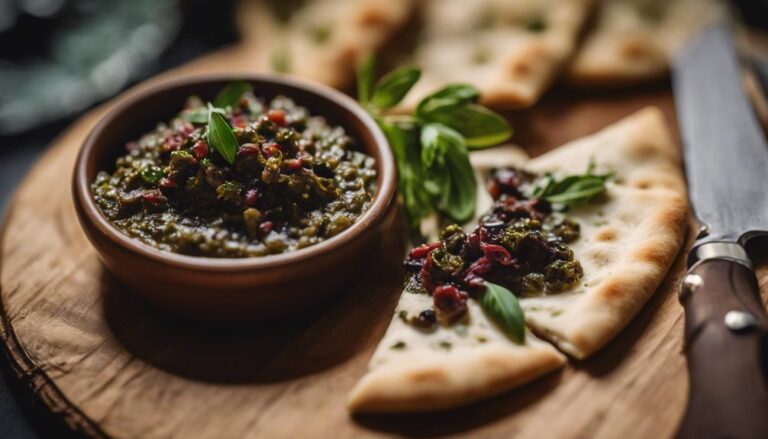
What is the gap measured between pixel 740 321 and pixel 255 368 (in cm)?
204

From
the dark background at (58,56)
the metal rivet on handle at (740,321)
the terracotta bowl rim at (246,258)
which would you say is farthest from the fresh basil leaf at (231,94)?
the metal rivet on handle at (740,321)

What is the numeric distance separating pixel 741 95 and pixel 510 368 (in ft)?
8.48

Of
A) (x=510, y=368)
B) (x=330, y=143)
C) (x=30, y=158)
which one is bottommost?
(x=30, y=158)

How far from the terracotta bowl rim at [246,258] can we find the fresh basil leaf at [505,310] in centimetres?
63

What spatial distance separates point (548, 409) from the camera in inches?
124

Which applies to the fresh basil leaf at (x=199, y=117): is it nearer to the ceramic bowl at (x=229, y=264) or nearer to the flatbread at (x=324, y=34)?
the ceramic bowl at (x=229, y=264)

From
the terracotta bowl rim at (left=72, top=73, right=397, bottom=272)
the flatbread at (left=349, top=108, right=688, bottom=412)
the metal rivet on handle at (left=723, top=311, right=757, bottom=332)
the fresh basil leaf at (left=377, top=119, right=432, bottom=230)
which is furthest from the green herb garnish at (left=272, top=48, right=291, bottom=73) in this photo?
the metal rivet on handle at (left=723, top=311, right=757, bottom=332)

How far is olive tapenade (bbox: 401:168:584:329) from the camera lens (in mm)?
3457

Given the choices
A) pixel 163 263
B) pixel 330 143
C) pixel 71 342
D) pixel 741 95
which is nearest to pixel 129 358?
pixel 71 342

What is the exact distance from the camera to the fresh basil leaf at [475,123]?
4273mm

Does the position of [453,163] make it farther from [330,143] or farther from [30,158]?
[30,158]

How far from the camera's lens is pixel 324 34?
5496 millimetres

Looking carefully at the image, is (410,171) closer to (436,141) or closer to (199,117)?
(436,141)

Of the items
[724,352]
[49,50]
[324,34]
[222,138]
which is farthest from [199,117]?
[49,50]
